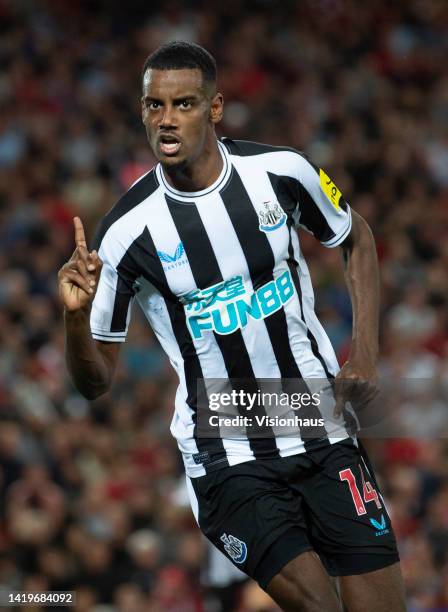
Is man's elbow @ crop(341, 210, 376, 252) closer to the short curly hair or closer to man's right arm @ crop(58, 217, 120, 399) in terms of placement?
the short curly hair

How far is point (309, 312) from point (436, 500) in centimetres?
461

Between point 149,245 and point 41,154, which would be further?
point 41,154

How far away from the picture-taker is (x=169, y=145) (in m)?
3.91

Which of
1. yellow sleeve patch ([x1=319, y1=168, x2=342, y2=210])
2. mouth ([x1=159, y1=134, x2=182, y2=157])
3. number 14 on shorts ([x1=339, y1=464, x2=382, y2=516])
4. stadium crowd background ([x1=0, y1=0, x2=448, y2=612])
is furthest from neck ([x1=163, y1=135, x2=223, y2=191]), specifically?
stadium crowd background ([x1=0, y1=0, x2=448, y2=612])

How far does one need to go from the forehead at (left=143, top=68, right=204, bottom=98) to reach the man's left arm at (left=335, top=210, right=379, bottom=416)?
2.88 feet

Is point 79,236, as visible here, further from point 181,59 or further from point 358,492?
point 358,492

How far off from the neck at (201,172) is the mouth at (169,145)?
15cm

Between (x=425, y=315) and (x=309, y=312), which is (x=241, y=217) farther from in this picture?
(x=425, y=315)

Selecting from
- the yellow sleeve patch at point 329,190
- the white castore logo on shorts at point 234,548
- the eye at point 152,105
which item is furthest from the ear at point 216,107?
the white castore logo on shorts at point 234,548

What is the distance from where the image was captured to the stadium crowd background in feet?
26.9

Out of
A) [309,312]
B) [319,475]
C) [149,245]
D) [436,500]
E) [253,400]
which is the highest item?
[149,245]

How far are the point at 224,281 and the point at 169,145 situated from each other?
52 cm

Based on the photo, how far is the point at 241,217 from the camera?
161 inches

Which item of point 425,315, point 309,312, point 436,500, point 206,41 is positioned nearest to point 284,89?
point 206,41
